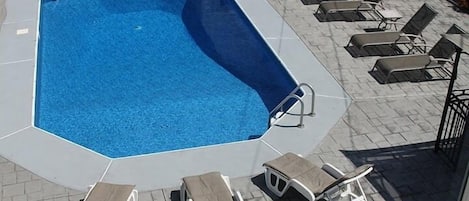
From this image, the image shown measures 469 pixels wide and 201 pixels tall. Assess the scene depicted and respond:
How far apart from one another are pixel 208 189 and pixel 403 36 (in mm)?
5571

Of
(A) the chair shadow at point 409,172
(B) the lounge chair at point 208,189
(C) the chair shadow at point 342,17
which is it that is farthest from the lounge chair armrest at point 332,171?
(C) the chair shadow at point 342,17

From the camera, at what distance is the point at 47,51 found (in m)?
11.5

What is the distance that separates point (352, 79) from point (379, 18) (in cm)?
279

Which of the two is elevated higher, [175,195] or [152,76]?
[175,195]

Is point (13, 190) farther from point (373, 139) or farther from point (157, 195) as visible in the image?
point (373, 139)

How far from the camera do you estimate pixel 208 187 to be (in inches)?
269

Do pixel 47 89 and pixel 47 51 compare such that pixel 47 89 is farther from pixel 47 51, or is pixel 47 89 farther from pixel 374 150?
pixel 374 150

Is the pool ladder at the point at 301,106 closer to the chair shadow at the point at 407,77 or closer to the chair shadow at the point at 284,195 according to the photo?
the chair shadow at the point at 284,195

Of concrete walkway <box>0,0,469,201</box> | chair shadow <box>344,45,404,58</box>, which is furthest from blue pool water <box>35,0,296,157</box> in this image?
chair shadow <box>344,45,404,58</box>


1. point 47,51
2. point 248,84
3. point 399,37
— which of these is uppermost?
point 399,37

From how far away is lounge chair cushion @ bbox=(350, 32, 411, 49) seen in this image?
10617 mm

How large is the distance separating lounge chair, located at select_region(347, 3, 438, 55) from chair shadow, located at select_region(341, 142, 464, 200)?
2787 millimetres

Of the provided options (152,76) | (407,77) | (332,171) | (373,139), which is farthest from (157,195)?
(407,77)

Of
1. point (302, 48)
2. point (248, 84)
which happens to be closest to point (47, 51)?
point (248, 84)
